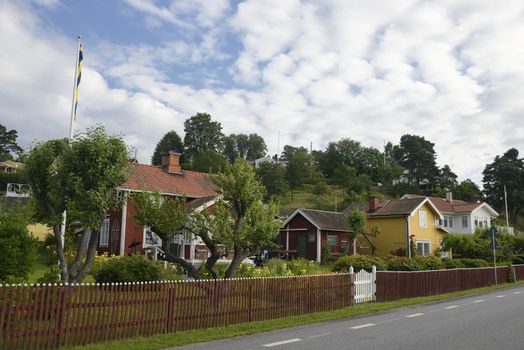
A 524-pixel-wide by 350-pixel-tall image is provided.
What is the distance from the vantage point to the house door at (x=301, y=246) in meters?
39.2

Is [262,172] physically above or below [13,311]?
above

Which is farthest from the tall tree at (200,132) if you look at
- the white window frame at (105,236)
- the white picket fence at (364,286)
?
the white picket fence at (364,286)

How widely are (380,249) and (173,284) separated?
3362 centimetres

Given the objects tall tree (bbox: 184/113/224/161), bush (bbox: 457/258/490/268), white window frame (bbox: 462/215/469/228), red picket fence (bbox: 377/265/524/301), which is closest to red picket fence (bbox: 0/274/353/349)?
red picket fence (bbox: 377/265/524/301)

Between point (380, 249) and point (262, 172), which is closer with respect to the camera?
point (380, 249)

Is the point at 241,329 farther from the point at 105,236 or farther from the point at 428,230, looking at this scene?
the point at 428,230

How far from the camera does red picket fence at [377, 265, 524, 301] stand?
18.7 metres

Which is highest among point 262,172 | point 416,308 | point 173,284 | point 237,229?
point 262,172

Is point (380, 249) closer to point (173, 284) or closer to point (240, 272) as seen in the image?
point (240, 272)

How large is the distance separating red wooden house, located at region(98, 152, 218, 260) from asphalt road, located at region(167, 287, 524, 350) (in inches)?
524

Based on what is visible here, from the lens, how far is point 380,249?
42.0 metres

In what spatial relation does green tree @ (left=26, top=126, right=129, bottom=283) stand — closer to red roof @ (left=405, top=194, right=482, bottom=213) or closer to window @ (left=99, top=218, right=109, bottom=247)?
window @ (left=99, top=218, right=109, bottom=247)

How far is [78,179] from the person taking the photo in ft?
36.9

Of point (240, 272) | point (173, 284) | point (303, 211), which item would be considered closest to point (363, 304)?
point (240, 272)
